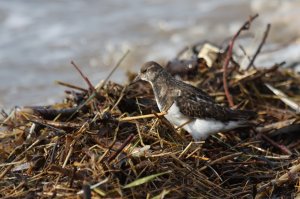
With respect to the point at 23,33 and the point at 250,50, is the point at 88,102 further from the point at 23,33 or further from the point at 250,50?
the point at 23,33

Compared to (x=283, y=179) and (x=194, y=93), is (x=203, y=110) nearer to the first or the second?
(x=194, y=93)

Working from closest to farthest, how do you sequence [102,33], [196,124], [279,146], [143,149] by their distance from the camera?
[143,149]
[196,124]
[279,146]
[102,33]

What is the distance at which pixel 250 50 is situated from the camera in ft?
22.2

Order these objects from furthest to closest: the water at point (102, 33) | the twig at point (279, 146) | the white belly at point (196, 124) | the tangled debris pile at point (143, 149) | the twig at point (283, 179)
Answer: the water at point (102, 33)
the twig at point (279, 146)
the white belly at point (196, 124)
the twig at point (283, 179)
the tangled debris pile at point (143, 149)

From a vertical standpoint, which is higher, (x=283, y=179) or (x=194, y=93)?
(x=194, y=93)

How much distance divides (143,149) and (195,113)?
0.77 meters

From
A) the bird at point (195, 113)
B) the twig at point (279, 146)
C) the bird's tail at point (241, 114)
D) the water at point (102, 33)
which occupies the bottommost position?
the twig at point (279, 146)

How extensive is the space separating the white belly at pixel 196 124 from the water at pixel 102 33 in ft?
8.34

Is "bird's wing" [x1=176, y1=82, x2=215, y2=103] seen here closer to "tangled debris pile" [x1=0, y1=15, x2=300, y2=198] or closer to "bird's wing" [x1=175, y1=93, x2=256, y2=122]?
"bird's wing" [x1=175, y1=93, x2=256, y2=122]

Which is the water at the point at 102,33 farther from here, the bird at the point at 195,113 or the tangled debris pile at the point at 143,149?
the bird at the point at 195,113

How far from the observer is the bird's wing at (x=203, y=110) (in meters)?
3.76

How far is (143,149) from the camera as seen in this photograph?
10.1ft

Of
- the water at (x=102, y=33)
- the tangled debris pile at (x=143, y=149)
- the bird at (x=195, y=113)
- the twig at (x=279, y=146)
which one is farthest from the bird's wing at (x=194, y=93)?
the water at (x=102, y=33)

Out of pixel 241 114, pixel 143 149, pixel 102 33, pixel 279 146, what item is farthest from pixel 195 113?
pixel 102 33
